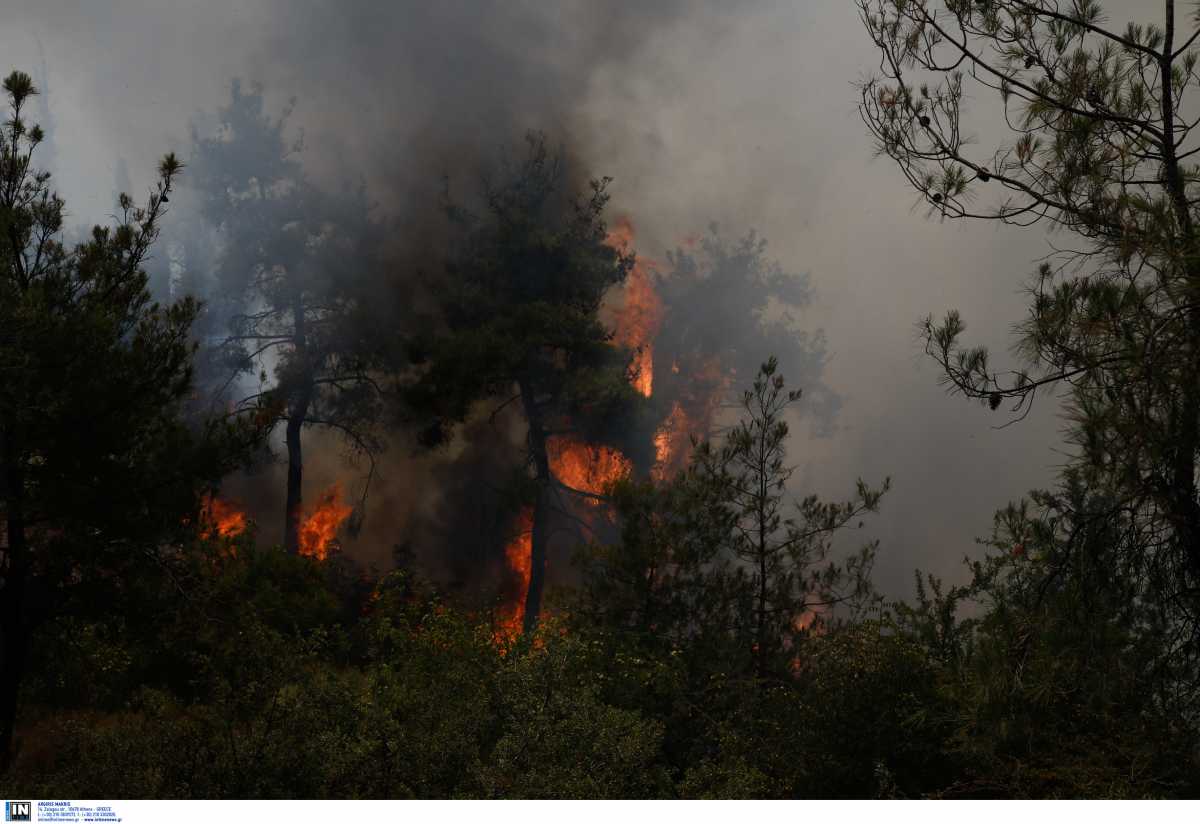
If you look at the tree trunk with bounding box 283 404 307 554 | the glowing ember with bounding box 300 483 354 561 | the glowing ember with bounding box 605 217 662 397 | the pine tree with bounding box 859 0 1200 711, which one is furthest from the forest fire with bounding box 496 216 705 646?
the pine tree with bounding box 859 0 1200 711

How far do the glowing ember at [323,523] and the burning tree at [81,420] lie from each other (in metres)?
4.16

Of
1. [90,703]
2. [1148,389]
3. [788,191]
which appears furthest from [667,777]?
[788,191]

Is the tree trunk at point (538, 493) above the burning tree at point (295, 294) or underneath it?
underneath

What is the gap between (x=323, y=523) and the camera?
9.38 meters

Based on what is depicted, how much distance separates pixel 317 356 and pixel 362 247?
1.24m

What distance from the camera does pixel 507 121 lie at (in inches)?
352

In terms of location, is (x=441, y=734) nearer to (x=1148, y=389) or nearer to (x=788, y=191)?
(x=1148, y=389)

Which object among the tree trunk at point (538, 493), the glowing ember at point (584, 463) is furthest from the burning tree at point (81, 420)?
the glowing ember at point (584, 463)

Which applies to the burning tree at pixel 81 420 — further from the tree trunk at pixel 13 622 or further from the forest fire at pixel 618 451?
the forest fire at pixel 618 451

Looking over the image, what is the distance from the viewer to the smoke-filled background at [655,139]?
7.08m

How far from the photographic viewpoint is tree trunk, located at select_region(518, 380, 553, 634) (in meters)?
9.23

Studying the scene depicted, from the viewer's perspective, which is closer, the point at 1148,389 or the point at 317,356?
the point at 1148,389

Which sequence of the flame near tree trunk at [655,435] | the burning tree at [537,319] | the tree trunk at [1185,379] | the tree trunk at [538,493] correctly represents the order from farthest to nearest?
the tree trunk at [538,493], the burning tree at [537,319], the flame near tree trunk at [655,435], the tree trunk at [1185,379]

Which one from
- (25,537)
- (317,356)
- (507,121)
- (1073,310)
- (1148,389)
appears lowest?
(25,537)
